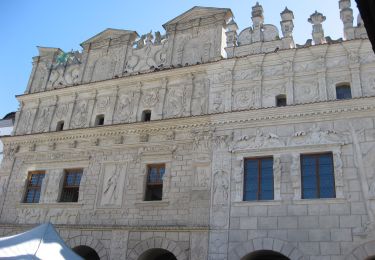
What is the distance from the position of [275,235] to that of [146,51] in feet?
29.7

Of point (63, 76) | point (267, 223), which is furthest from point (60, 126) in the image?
point (267, 223)

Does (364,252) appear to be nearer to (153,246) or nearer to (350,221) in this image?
(350,221)

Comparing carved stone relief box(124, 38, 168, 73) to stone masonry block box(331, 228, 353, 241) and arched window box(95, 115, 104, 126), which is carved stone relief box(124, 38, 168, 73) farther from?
stone masonry block box(331, 228, 353, 241)

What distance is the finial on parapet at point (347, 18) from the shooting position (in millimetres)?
12680

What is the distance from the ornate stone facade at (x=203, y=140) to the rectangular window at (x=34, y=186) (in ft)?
0.91

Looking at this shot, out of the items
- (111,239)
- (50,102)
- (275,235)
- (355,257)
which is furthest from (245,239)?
(50,102)

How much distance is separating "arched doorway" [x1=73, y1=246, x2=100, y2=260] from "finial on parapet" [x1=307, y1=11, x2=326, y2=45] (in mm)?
10535

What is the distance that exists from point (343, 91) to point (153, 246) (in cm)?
758

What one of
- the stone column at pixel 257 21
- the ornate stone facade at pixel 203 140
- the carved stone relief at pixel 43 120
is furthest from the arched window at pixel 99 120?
the stone column at pixel 257 21

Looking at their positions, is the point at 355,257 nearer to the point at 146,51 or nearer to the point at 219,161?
the point at 219,161

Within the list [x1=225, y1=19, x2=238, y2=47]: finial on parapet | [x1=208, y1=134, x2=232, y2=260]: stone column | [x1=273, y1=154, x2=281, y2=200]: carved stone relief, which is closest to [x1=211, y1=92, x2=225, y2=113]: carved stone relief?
[x1=208, y1=134, x2=232, y2=260]: stone column

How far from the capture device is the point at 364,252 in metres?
9.98

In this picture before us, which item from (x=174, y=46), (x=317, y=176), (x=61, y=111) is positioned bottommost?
(x=317, y=176)

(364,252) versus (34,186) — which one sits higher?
(34,186)
